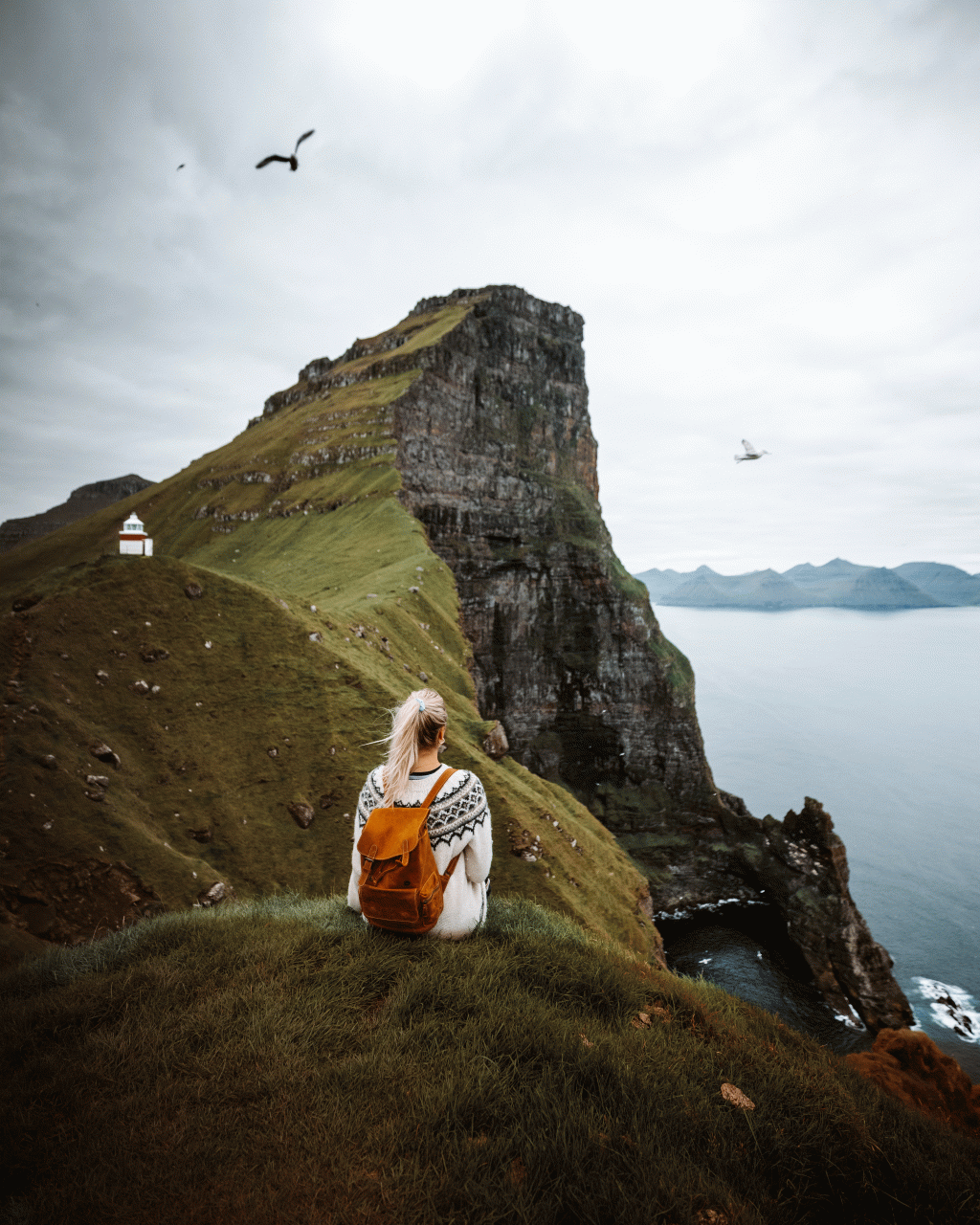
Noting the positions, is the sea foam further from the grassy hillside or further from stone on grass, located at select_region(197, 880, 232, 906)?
stone on grass, located at select_region(197, 880, 232, 906)

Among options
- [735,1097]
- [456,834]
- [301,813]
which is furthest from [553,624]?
[735,1097]

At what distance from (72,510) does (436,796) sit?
584 ft

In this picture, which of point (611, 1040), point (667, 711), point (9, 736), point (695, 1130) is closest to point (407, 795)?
point (611, 1040)

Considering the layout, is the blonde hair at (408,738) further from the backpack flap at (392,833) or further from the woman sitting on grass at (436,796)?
the backpack flap at (392,833)

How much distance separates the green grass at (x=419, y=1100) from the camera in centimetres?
350

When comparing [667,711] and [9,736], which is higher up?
[9,736]

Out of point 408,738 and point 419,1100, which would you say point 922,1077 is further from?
point 408,738

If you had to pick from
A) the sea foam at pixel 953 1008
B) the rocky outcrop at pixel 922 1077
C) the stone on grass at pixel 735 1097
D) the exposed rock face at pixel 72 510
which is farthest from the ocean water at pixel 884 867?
the exposed rock face at pixel 72 510

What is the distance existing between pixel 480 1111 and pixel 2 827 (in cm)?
1118

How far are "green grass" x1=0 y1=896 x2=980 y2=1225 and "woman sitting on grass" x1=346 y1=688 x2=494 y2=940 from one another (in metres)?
0.84

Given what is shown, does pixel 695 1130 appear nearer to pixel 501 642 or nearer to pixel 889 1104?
pixel 889 1104

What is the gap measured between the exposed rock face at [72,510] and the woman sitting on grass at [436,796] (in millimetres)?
143784

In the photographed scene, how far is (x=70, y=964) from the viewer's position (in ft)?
20.0

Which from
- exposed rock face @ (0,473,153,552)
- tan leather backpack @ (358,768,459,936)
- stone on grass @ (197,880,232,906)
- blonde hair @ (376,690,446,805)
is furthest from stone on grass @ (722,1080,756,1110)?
exposed rock face @ (0,473,153,552)
